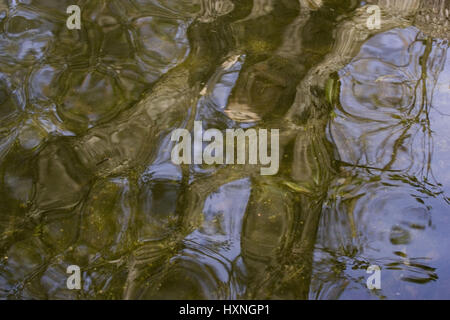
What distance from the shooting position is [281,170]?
Result: 8.84 feet

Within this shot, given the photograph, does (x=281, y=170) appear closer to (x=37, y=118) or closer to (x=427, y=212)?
(x=427, y=212)

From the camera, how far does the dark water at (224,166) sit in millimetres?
2412

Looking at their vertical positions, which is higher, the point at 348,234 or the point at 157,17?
the point at 157,17

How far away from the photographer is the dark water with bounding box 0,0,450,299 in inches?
95.0

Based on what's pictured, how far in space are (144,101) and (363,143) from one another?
140 centimetres

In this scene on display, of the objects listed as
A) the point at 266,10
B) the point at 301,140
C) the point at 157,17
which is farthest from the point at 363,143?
the point at 157,17

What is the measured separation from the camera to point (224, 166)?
2.72 meters

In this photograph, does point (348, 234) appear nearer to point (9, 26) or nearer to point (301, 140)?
point (301, 140)

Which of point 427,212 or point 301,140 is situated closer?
point 427,212

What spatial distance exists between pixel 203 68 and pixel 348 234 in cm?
143

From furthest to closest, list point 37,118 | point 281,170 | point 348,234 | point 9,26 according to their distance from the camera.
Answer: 1. point 9,26
2. point 37,118
3. point 281,170
4. point 348,234
